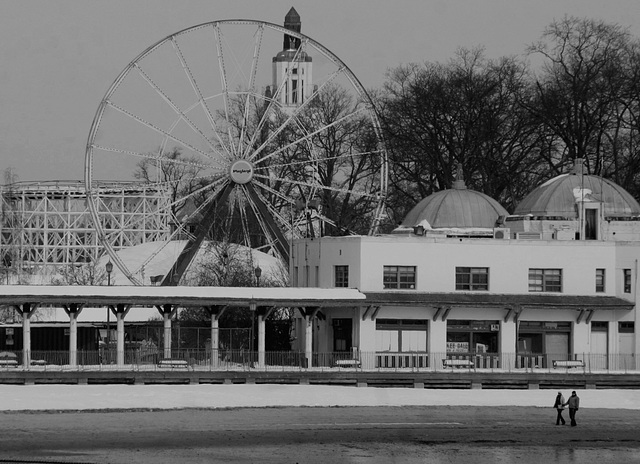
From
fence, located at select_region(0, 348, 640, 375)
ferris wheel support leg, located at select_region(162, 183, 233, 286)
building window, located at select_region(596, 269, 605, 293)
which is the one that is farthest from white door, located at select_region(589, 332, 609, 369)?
ferris wheel support leg, located at select_region(162, 183, 233, 286)

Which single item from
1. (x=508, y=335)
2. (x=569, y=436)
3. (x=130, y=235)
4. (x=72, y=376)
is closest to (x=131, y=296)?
(x=72, y=376)

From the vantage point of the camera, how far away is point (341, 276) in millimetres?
73000

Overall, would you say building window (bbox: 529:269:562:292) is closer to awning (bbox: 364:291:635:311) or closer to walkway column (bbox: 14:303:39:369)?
awning (bbox: 364:291:635:311)

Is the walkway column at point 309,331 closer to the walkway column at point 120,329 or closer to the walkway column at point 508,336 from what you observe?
the walkway column at point 120,329

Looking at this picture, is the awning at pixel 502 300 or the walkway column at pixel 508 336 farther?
the walkway column at pixel 508 336

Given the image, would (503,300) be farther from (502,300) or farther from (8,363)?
(8,363)

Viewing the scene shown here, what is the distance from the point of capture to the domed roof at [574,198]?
79.3m

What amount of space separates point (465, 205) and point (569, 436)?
28.3 meters

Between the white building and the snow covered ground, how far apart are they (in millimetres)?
4488

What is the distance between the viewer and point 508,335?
234ft

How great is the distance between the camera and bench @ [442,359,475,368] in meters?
68.3

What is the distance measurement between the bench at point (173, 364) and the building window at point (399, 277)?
10.2 metres

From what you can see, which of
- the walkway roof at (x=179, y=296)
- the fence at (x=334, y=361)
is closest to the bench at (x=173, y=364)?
the fence at (x=334, y=361)

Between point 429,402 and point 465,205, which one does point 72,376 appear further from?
point 465,205
